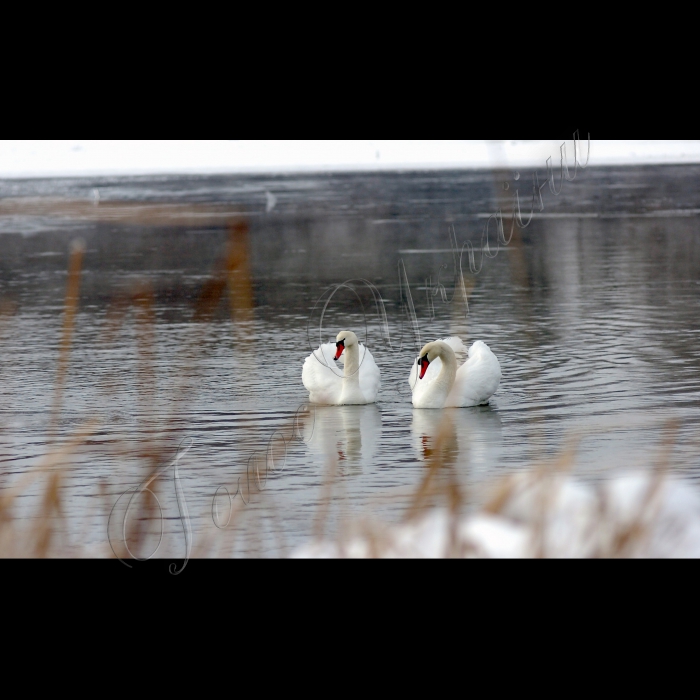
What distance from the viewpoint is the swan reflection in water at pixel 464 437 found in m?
8.06

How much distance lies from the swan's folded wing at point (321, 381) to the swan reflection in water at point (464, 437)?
0.72 meters

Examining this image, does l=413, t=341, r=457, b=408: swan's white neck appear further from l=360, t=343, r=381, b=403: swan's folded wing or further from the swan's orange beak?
l=360, t=343, r=381, b=403: swan's folded wing

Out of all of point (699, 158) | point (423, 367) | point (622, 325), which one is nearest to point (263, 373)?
point (423, 367)

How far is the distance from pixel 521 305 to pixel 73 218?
1522 centimetres

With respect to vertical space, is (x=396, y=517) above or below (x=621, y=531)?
below

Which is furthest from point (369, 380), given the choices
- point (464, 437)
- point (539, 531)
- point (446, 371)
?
point (539, 531)

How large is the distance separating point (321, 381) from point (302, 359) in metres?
1.46

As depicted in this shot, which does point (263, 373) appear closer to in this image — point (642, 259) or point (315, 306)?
point (315, 306)

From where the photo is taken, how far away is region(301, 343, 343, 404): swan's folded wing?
32.4 feet

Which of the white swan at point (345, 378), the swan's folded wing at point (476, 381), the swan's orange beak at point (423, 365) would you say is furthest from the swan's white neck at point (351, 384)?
the swan's folded wing at point (476, 381)

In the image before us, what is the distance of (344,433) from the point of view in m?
9.01

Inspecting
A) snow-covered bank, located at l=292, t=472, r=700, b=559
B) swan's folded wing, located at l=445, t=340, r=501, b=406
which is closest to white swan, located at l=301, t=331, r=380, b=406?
swan's folded wing, located at l=445, t=340, r=501, b=406

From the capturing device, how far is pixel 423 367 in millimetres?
9555

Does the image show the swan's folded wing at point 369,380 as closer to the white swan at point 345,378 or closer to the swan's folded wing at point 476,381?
the white swan at point 345,378
